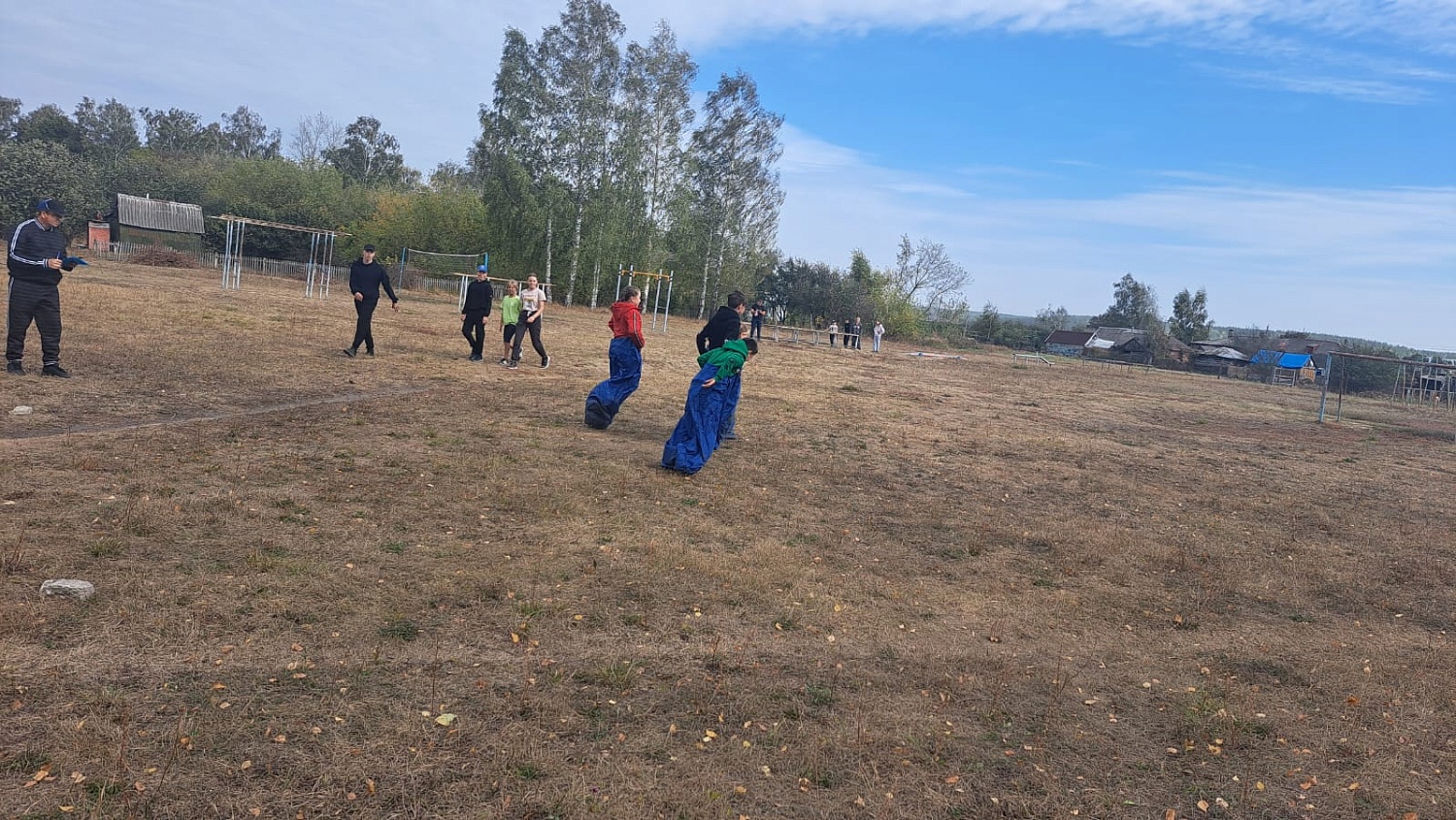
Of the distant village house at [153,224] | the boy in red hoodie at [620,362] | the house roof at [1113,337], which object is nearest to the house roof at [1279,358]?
the house roof at [1113,337]

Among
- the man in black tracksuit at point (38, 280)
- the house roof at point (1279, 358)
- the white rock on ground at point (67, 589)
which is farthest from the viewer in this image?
the house roof at point (1279, 358)

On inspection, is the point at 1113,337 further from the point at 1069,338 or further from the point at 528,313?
the point at 528,313

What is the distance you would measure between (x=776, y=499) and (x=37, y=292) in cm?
839

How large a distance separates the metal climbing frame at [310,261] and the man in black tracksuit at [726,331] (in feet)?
57.1

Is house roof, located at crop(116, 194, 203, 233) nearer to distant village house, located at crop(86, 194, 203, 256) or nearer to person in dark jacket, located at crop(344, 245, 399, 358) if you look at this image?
distant village house, located at crop(86, 194, 203, 256)

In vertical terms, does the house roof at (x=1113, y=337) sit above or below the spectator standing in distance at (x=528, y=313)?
above

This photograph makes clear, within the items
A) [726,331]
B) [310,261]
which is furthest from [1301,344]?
[726,331]

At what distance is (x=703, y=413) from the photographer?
9047mm

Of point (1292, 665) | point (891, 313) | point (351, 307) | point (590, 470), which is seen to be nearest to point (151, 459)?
point (590, 470)

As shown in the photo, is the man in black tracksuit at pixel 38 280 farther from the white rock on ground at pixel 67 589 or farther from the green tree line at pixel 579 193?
the green tree line at pixel 579 193

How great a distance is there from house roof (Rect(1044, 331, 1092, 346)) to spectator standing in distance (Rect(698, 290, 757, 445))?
75.3m

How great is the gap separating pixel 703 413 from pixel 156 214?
1933 inches

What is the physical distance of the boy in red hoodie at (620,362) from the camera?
10594 mm

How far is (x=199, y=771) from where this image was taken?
→ 3.26 metres
